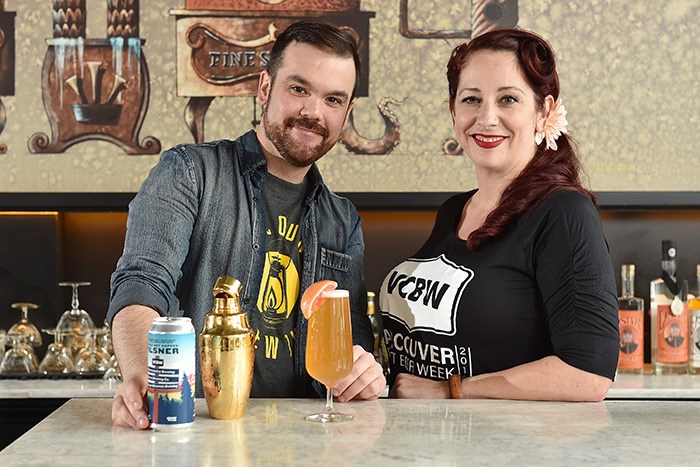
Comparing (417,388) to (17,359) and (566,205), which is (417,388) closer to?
(566,205)

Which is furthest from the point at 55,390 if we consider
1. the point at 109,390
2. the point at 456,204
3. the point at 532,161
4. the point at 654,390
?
the point at 654,390

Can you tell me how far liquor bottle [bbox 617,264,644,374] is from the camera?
2.95 m

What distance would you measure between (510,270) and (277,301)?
540mm

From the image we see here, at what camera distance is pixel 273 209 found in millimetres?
2092

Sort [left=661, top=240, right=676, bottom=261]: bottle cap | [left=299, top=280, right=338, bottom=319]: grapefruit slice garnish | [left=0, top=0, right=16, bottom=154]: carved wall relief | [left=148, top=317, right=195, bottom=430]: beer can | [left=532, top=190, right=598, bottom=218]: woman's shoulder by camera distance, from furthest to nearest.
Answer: [left=0, top=0, right=16, bottom=154]: carved wall relief < [left=661, top=240, right=676, bottom=261]: bottle cap < [left=532, top=190, right=598, bottom=218]: woman's shoulder < [left=299, top=280, right=338, bottom=319]: grapefruit slice garnish < [left=148, top=317, right=195, bottom=430]: beer can

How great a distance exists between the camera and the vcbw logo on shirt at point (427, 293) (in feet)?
6.05

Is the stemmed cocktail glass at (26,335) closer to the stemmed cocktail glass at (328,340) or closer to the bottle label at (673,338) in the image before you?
the stemmed cocktail glass at (328,340)

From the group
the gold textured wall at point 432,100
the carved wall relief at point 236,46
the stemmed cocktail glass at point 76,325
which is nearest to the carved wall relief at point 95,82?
the gold textured wall at point 432,100

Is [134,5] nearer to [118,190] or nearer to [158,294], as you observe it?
[118,190]

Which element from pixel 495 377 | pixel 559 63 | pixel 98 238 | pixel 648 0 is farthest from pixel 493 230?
pixel 98 238

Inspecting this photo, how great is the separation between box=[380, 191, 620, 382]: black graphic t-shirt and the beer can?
2.20ft

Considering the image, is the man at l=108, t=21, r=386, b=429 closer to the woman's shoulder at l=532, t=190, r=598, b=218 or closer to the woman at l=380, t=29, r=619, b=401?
the woman at l=380, t=29, r=619, b=401

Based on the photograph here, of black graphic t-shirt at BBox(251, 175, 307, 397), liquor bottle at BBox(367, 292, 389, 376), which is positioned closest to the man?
black graphic t-shirt at BBox(251, 175, 307, 397)

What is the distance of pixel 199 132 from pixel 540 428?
1.99 m
